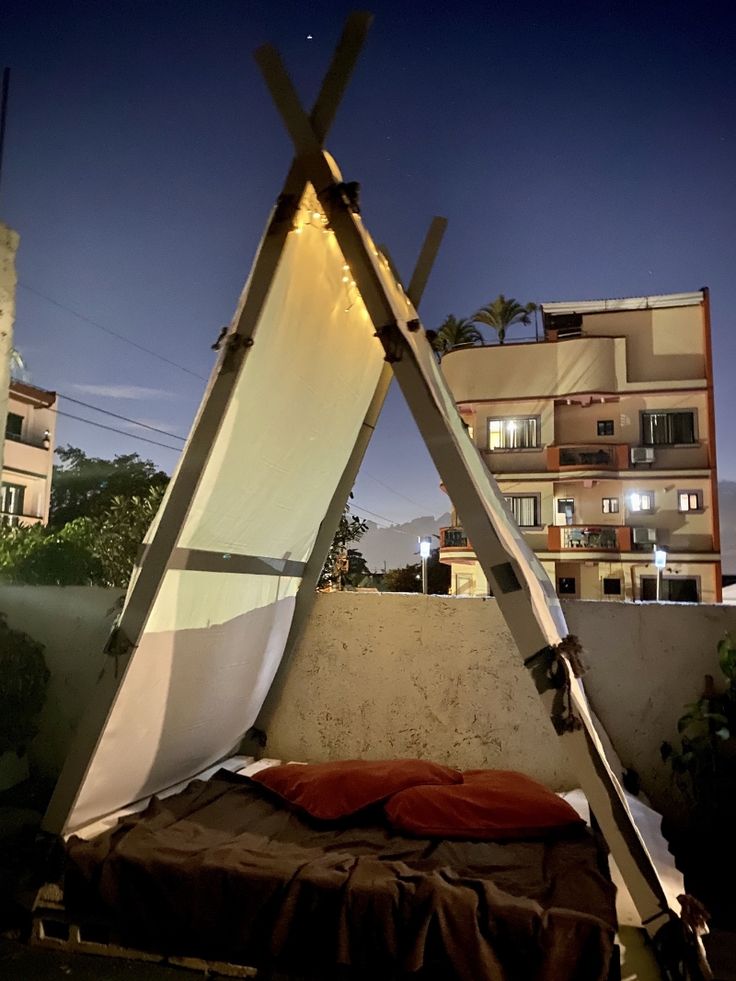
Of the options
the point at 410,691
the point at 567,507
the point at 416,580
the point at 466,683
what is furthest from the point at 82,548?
the point at 416,580

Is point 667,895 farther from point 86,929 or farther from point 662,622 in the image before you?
point 86,929

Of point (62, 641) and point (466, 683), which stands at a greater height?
point (62, 641)

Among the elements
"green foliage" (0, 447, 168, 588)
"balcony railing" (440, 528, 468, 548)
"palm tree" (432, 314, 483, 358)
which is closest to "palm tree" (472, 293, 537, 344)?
"palm tree" (432, 314, 483, 358)

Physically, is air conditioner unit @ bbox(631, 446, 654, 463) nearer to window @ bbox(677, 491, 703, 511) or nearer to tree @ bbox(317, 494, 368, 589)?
window @ bbox(677, 491, 703, 511)

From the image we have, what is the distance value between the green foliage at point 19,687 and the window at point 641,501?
13802mm

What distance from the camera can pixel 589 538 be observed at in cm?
1489

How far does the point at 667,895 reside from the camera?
6.11 feet

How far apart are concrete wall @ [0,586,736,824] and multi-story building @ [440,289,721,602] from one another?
11712 mm

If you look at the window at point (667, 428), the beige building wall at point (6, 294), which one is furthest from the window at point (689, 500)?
the beige building wall at point (6, 294)

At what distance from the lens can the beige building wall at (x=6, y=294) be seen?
2.14 m

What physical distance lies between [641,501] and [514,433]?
3257mm

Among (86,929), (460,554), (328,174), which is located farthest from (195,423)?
(460,554)

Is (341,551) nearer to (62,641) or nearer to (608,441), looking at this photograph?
(62,641)

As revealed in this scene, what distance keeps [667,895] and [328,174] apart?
7.89ft
